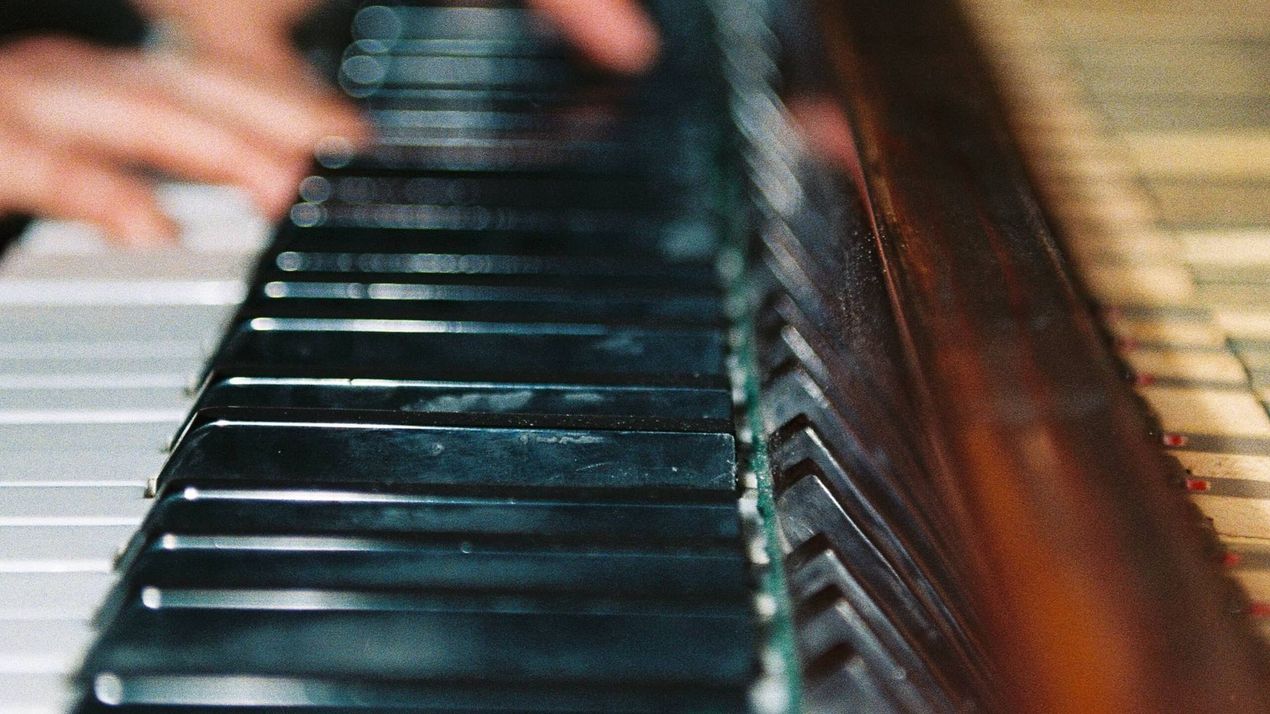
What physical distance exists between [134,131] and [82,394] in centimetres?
55

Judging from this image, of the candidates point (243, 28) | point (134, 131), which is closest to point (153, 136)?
point (134, 131)

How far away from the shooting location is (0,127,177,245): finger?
4.45 ft

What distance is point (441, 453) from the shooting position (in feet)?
3.13

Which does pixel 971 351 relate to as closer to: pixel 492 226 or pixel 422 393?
pixel 422 393

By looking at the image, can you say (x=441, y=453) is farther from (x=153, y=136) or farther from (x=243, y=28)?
(x=243, y=28)

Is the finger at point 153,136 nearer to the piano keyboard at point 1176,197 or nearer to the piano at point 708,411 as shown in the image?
the piano at point 708,411

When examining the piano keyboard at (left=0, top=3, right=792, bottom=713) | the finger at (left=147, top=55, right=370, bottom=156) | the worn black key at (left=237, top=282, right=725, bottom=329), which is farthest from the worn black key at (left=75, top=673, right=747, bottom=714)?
the finger at (left=147, top=55, right=370, bottom=156)

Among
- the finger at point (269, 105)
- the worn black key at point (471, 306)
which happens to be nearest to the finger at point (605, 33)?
the finger at point (269, 105)

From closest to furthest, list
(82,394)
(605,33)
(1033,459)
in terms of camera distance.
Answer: (1033,459) < (82,394) < (605,33)

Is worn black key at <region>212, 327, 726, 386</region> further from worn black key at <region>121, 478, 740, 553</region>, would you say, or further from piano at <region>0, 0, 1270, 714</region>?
worn black key at <region>121, 478, 740, 553</region>

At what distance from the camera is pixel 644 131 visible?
153 centimetres

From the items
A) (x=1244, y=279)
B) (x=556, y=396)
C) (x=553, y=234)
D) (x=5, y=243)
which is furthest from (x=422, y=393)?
(x=5, y=243)

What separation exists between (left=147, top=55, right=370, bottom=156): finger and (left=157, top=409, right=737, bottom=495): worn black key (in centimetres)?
59

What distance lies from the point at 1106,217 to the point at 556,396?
2.01ft
